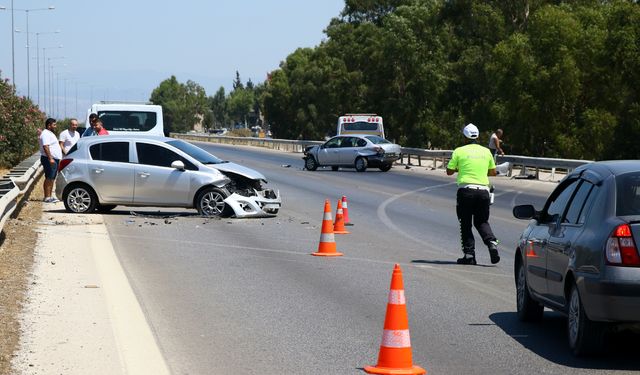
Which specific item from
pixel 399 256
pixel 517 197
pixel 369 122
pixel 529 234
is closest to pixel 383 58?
pixel 369 122

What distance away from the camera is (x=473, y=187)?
1520cm

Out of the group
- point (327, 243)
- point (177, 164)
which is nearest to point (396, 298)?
point (327, 243)

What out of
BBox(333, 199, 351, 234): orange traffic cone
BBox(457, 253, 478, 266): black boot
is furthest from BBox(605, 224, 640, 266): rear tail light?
BBox(333, 199, 351, 234): orange traffic cone

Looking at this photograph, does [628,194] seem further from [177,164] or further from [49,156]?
[49,156]

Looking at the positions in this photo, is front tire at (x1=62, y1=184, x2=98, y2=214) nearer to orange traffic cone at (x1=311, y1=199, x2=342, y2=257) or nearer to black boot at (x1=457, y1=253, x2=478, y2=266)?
orange traffic cone at (x1=311, y1=199, x2=342, y2=257)

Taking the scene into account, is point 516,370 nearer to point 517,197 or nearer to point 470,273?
point 470,273

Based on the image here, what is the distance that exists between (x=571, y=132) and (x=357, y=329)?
45777 millimetres

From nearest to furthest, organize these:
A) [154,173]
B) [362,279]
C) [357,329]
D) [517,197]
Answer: [357,329] → [362,279] → [154,173] → [517,197]

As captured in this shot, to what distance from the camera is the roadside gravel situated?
374 inches

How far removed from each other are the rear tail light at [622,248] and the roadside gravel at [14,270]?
4.19m

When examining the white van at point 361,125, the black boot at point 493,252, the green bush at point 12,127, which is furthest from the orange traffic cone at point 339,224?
the white van at point 361,125

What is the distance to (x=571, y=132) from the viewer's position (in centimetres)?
5462

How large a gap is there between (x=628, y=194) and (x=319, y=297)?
442cm

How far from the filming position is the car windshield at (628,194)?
28.2ft
